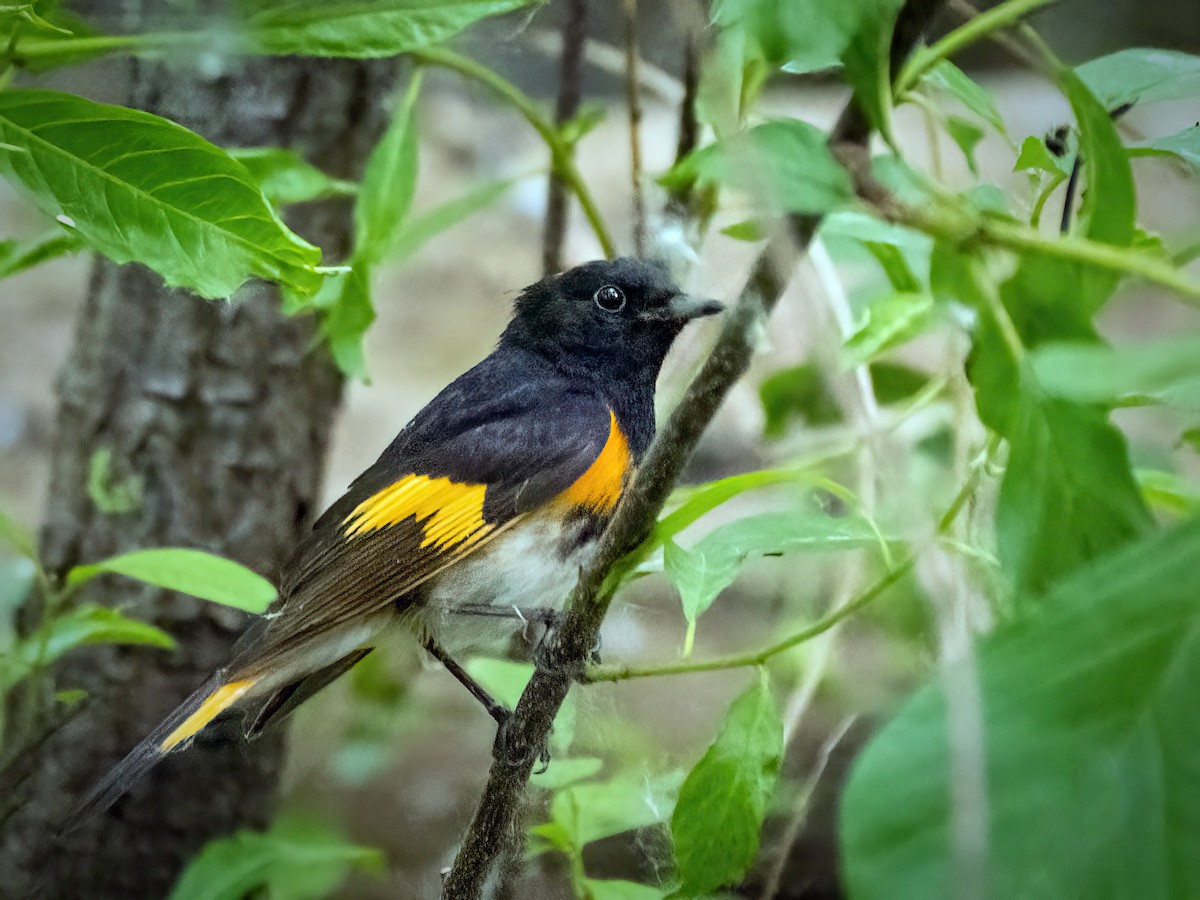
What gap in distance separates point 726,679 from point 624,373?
0.29 meters

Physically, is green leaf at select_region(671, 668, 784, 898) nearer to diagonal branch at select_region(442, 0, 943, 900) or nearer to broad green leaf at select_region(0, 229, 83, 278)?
diagonal branch at select_region(442, 0, 943, 900)

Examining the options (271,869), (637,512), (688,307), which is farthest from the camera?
(271,869)

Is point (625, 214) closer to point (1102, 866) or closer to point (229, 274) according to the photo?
point (229, 274)

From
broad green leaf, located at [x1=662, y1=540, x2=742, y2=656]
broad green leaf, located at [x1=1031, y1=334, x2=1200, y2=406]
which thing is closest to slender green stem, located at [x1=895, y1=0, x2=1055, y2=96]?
broad green leaf, located at [x1=1031, y1=334, x2=1200, y2=406]

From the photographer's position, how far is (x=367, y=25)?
0.62 m

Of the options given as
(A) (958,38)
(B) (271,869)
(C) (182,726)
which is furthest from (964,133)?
(B) (271,869)

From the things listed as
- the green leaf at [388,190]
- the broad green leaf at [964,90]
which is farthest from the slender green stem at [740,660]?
the green leaf at [388,190]

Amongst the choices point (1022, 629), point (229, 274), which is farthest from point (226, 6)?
point (1022, 629)

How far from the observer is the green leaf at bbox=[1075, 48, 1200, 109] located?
519mm

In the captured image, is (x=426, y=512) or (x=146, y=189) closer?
(x=146, y=189)

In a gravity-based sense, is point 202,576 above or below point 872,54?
below

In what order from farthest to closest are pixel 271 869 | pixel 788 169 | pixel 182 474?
pixel 182 474, pixel 271 869, pixel 788 169

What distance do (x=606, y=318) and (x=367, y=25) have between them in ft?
1.07

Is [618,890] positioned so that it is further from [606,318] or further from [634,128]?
[634,128]
